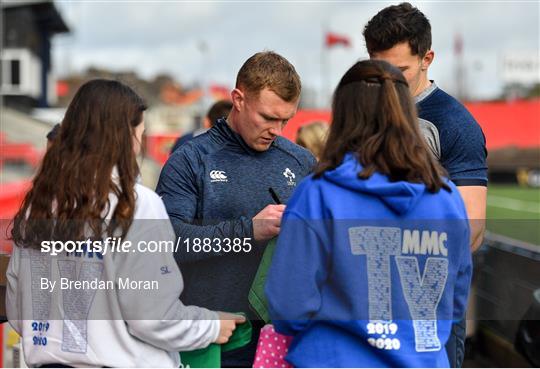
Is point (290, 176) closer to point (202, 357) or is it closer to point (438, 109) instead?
point (438, 109)

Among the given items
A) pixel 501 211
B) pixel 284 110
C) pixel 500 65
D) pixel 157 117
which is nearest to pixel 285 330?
pixel 284 110

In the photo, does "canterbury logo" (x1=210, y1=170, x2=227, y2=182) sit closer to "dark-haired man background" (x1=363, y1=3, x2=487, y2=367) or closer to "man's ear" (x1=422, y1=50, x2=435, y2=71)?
"dark-haired man background" (x1=363, y1=3, x2=487, y2=367)

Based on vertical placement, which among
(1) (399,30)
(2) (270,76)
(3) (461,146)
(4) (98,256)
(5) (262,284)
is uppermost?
(1) (399,30)

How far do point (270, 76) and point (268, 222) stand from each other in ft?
1.90

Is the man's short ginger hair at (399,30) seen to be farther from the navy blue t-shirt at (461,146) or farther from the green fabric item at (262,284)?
the green fabric item at (262,284)

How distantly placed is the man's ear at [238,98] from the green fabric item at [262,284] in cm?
59

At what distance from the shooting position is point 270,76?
317 cm

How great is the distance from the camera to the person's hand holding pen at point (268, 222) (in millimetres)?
2896

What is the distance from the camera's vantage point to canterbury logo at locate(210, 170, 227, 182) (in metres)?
3.21

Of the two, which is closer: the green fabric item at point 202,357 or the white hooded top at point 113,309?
the white hooded top at point 113,309

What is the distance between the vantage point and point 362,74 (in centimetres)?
257

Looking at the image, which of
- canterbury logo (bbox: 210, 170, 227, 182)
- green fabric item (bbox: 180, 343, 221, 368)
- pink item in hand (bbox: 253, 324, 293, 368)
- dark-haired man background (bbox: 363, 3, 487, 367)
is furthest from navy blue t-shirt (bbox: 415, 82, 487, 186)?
green fabric item (bbox: 180, 343, 221, 368)

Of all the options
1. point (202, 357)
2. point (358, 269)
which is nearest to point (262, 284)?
point (202, 357)

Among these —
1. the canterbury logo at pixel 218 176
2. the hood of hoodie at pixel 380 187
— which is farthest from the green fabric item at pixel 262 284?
the hood of hoodie at pixel 380 187
